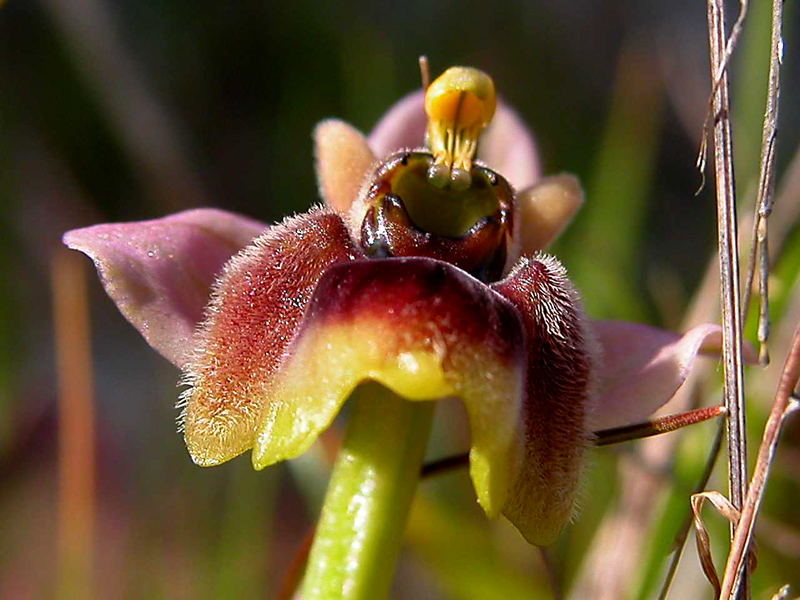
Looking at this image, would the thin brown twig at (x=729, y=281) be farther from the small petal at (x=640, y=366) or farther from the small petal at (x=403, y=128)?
the small petal at (x=403, y=128)

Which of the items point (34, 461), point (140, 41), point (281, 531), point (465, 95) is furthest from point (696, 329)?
point (140, 41)

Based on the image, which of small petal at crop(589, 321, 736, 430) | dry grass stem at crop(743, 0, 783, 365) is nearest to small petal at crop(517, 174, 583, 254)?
small petal at crop(589, 321, 736, 430)

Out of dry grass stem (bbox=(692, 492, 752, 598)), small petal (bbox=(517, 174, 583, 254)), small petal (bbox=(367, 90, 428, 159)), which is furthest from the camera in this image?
small petal (bbox=(367, 90, 428, 159))

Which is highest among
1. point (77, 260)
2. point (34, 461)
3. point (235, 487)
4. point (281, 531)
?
point (77, 260)

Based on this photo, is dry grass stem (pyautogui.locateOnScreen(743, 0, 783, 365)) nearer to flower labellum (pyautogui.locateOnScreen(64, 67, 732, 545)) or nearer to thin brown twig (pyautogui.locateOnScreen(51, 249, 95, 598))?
flower labellum (pyautogui.locateOnScreen(64, 67, 732, 545))

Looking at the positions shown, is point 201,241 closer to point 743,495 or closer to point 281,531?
point 743,495

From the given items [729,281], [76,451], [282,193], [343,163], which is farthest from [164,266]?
[282,193]
